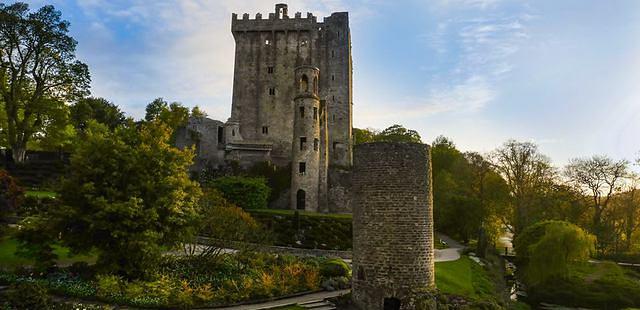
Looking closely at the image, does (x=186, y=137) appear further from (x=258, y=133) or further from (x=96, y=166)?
(x=96, y=166)

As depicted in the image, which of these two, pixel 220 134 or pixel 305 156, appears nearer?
pixel 305 156

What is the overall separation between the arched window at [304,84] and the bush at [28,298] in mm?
28860

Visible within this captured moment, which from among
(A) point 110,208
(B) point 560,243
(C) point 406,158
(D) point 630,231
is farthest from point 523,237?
(A) point 110,208

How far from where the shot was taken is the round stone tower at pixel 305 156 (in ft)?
130

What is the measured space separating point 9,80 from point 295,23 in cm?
2753

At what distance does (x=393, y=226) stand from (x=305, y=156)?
80.5ft

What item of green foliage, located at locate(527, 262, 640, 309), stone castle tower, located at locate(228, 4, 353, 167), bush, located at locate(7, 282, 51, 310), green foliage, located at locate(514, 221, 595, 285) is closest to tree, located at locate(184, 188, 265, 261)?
bush, located at locate(7, 282, 51, 310)

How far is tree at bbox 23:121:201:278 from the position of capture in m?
17.7

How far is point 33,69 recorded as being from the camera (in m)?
39.9

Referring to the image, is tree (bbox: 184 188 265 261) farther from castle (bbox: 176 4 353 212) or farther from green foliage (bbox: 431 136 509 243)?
green foliage (bbox: 431 136 509 243)

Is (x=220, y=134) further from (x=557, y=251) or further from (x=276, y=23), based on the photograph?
(x=557, y=251)

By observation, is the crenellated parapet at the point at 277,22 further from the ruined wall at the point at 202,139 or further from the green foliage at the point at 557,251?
the green foliage at the point at 557,251

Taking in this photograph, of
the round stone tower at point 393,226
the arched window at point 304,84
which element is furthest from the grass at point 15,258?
the arched window at point 304,84

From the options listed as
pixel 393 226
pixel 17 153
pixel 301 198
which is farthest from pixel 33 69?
pixel 393 226
